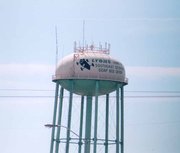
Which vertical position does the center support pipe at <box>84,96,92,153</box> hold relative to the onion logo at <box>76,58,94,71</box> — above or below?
below

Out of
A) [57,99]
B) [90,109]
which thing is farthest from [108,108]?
[57,99]

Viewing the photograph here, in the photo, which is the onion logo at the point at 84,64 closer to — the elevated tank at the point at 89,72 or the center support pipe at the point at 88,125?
the elevated tank at the point at 89,72

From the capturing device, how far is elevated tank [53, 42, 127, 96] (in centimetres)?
6406

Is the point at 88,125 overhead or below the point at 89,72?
below

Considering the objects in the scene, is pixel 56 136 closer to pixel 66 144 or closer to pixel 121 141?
pixel 66 144

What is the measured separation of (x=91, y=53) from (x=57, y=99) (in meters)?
7.03

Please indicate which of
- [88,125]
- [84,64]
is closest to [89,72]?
[84,64]

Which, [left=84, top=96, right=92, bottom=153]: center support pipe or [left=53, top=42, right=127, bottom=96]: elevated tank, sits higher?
[left=53, top=42, right=127, bottom=96]: elevated tank

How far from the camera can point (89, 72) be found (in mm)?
64062

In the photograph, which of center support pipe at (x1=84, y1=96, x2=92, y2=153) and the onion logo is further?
center support pipe at (x1=84, y1=96, x2=92, y2=153)

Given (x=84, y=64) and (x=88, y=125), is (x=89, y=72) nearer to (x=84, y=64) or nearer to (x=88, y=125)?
(x=84, y=64)

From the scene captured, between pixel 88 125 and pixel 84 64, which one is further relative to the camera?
pixel 88 125

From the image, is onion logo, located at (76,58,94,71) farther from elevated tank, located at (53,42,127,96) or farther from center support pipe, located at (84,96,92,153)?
center support pipe, located at (84,96,92,153)

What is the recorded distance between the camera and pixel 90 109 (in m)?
67.4
